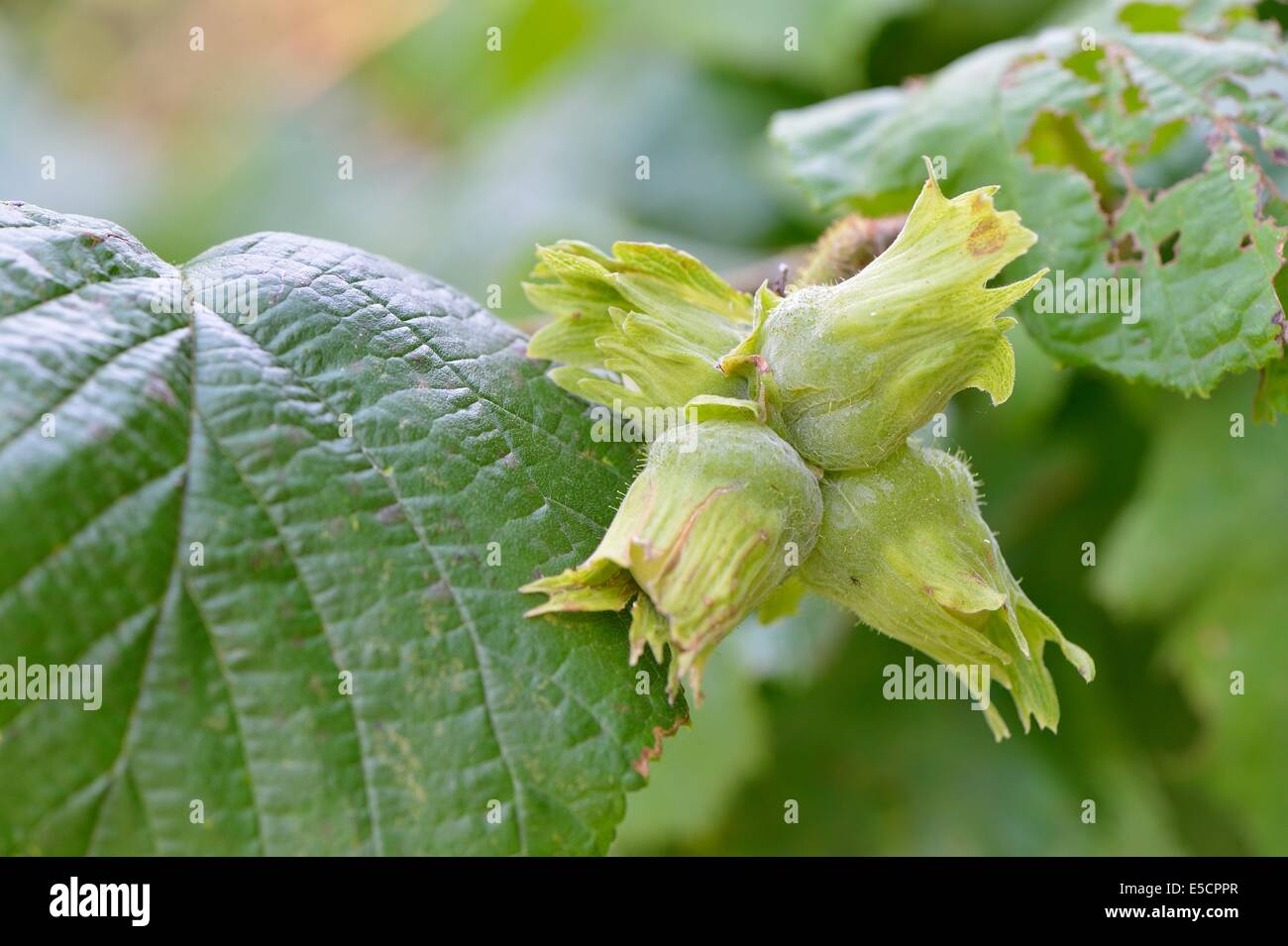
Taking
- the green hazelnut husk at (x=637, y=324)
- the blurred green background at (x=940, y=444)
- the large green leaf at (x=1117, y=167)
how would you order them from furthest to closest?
→ the blurred green background at (x=940, y=444) < the large green leaf at (x=1117, y=167) < the green hazelnut husk at (x=637, y=324)

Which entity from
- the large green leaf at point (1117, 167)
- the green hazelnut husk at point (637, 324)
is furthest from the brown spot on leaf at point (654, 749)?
the large green leaf at point (1117, 167)

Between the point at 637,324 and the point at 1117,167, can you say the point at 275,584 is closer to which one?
the point at 637,324

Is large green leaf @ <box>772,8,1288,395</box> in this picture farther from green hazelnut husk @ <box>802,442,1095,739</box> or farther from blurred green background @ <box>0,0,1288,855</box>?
green hazelnut husk @ <box>802,442,1095,739</box>

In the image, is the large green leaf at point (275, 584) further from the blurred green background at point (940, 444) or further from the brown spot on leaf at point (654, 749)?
the blurred green background at point (940, 444)

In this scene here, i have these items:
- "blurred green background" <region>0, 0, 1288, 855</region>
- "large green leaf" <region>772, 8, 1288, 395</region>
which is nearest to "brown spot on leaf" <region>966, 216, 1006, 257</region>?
"large green leaf" <region>772, 8, 1288, 395</region>

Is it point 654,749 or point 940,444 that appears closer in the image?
point 654,749

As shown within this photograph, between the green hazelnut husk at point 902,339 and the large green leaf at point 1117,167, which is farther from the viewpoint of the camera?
the large green leaf at point 1117,167

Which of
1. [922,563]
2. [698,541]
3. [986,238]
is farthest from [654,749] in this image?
[986,238]
